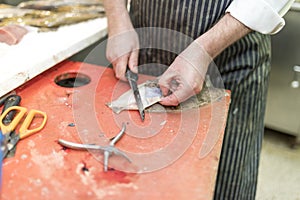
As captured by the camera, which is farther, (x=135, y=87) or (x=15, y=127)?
(x=135, y=87)

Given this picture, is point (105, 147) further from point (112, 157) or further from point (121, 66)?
point (121, 66)

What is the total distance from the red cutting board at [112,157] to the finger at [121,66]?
55mm

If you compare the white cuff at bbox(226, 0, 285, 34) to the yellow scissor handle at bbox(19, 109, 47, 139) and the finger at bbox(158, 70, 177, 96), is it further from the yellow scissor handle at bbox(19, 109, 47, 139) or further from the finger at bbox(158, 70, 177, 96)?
the yellow scissor handle at bbox(19, 109, 47, 139)

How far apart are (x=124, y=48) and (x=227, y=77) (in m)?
0.27

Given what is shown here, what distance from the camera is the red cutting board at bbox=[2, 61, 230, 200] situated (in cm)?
49

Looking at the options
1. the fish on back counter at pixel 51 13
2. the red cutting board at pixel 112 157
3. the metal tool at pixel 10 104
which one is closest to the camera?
the red cutting board at pixel 112 157

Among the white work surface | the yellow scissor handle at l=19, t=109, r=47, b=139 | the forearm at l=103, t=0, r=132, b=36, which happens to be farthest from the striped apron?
the yellow scissor handle at l=19, t=109, r=47, b=139

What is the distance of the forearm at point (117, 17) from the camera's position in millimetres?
851

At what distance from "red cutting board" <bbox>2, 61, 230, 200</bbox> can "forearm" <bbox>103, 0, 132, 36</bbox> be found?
20 centimetres

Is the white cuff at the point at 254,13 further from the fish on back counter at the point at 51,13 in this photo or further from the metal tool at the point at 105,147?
the fish on back counter at the point at 51,13

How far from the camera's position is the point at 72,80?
0.82 metres

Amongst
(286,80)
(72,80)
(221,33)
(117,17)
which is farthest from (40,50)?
(286,80)

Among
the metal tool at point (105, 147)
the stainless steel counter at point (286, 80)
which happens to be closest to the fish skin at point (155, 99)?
the metal tool at point (105, 147)

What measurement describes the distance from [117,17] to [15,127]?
404 mm
